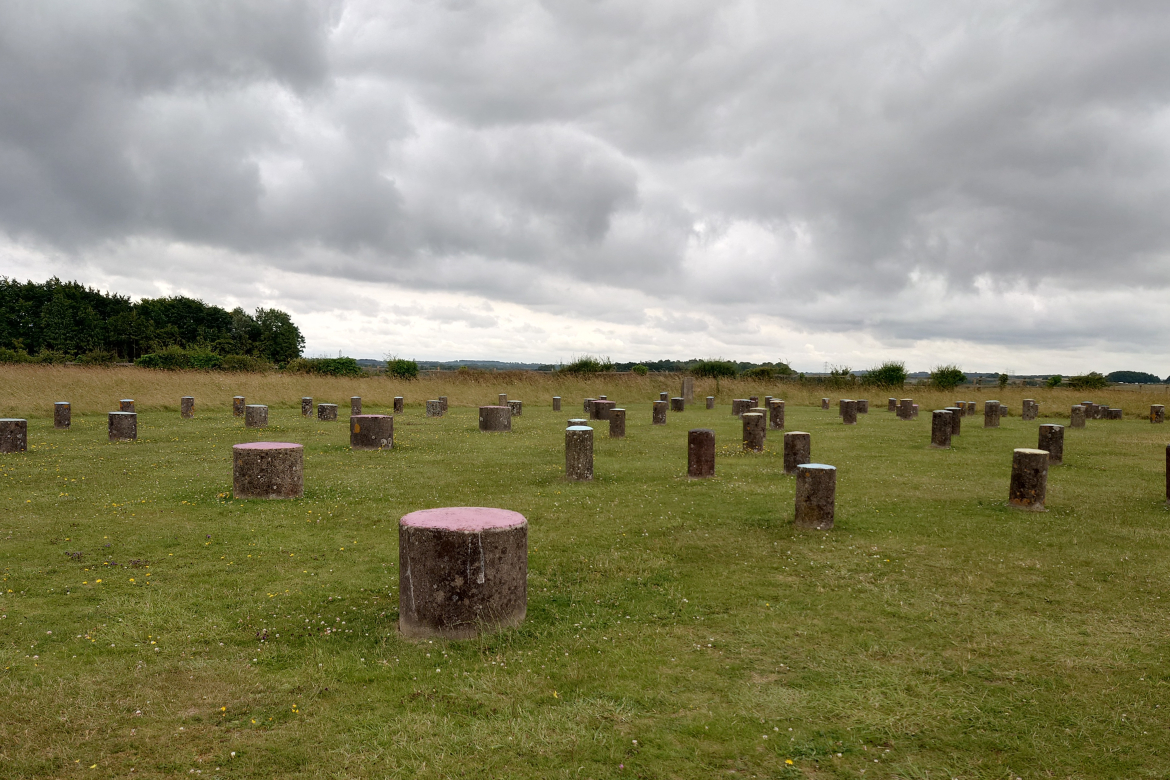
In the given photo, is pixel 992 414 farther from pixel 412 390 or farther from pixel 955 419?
pixel 412 390

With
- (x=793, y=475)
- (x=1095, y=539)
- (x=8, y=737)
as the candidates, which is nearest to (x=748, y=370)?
(x=793, y=475)

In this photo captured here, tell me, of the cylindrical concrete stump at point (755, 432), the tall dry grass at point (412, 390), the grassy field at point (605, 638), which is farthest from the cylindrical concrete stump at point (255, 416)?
the cylindrical concrete stump at point (755, 432)

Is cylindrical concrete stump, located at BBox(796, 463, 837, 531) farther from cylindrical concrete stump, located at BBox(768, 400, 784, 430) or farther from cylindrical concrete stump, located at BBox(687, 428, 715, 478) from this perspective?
cylindrical concrete stump, located at BBox(768, 400, 784, 430)

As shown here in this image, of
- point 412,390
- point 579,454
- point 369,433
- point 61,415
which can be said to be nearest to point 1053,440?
point 579,454

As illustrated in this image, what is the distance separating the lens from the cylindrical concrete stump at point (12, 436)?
14.6 metres

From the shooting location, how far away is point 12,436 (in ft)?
48.2

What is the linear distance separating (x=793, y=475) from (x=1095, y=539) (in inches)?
197

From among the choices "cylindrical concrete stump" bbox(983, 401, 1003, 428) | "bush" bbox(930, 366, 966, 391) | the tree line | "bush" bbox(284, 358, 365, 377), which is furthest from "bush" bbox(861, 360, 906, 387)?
the tree line

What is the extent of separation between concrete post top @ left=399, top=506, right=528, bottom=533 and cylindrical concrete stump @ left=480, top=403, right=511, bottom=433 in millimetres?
14829

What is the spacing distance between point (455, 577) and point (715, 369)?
46269mm

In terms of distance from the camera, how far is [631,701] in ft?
14.2

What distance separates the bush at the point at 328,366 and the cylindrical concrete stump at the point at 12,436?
93.0ft

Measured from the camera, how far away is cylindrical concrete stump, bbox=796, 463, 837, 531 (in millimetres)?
8852

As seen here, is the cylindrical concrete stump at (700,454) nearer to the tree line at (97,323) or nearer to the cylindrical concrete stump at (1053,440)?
the cylindrical concrete stump at (1053,440)
